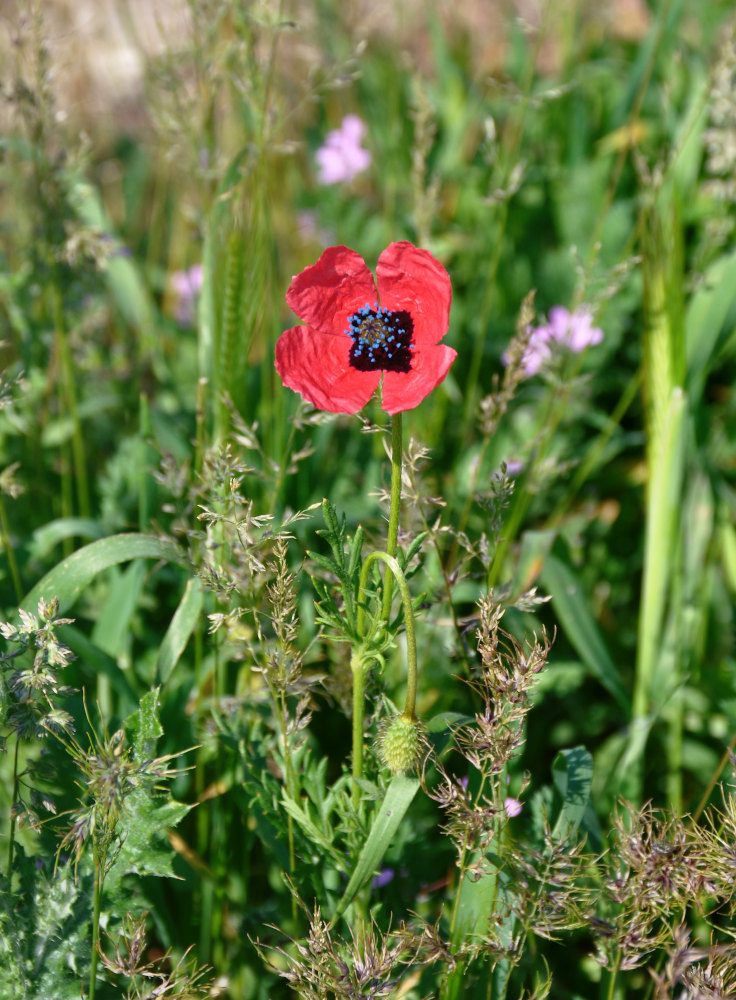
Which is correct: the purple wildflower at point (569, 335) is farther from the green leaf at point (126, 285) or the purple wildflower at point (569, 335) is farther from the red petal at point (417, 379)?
the green leaf at point (126, 285)

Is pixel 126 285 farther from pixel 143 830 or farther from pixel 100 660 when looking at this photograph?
pixel 143 830

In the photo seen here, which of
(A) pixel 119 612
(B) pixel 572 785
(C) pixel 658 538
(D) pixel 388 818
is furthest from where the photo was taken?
(C) pixel 658 538

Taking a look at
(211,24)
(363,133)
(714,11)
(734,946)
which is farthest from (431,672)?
(714,11)

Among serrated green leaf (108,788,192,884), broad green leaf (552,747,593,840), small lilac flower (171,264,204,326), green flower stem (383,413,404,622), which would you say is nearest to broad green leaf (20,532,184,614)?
serrated green leaf (108,788,192,884)

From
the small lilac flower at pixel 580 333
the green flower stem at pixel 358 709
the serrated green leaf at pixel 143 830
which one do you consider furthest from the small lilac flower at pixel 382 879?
the small lilac flower at pixel 580 333

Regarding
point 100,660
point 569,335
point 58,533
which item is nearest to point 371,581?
point 100,660

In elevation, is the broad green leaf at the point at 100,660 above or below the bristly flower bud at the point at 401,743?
below
